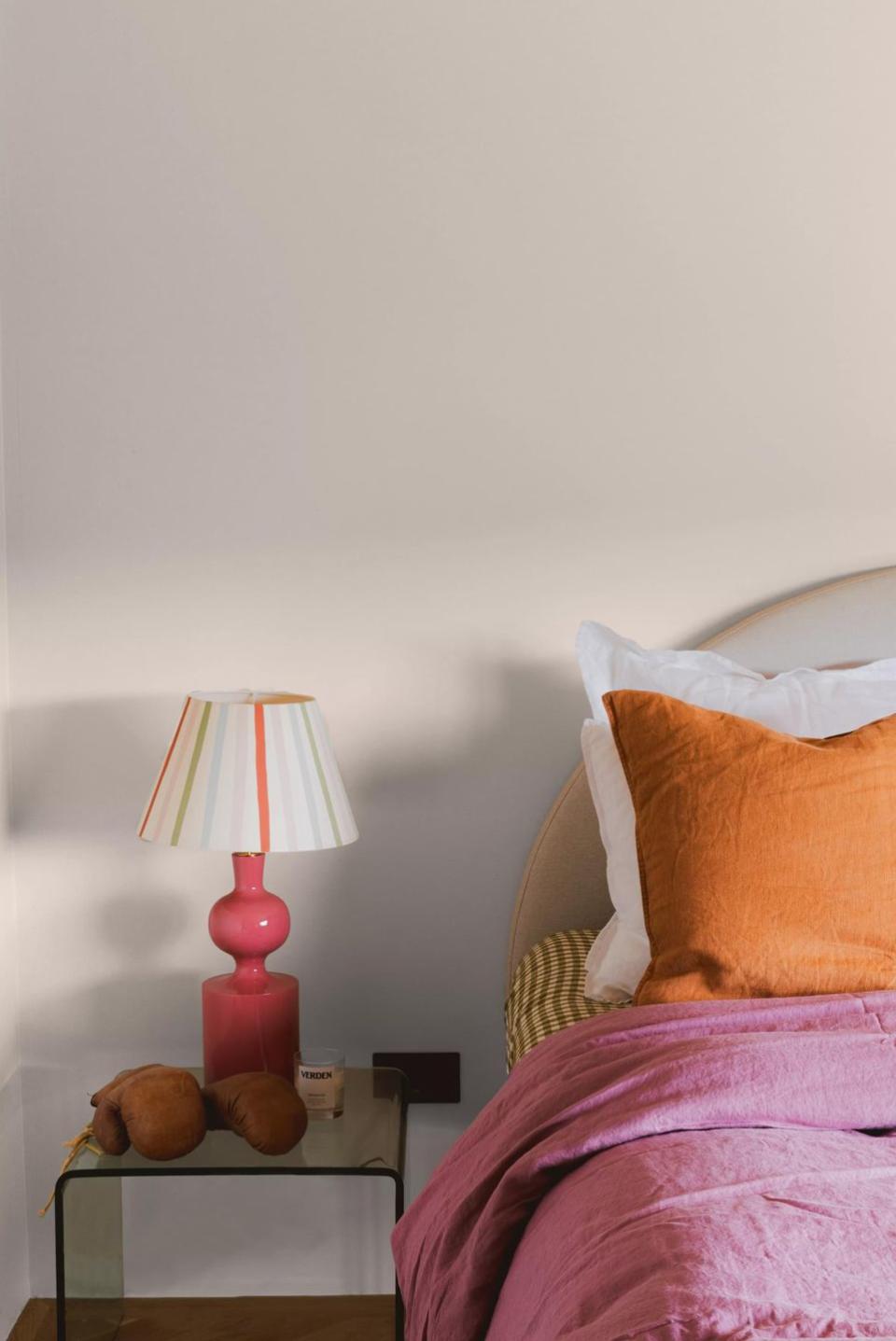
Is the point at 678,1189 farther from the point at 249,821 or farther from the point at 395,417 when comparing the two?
the point at 395,417

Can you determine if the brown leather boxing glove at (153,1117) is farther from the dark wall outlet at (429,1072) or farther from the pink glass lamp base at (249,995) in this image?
the dark wall outlet at (429,1072)

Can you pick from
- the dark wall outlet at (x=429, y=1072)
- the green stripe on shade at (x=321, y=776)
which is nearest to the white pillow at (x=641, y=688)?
the green stripe on shade at (x=321, y=776)

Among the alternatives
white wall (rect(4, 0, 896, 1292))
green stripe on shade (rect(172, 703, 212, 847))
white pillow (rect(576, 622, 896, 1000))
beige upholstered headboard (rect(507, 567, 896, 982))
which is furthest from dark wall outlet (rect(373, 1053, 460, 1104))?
green stripe on shade (rect(172, 703, 212, 847))

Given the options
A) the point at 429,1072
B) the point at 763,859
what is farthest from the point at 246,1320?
the point at 763,859

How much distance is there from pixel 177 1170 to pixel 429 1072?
1.74ft

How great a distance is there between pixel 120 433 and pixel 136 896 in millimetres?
773

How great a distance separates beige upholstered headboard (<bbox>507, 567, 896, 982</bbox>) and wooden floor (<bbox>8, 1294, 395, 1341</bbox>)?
642 mm

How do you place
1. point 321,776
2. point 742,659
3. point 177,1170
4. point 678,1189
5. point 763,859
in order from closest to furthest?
point 678,1189, point 763,859, point 177,1170, point 321,776, point 742,659

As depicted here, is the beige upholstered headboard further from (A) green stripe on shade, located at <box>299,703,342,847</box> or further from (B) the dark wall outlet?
(A) green stripe on shade, located at <box>299,703,342,847</box>

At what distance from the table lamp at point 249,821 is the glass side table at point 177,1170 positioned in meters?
0.13

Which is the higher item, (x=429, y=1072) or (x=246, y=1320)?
(x=429, y=1072)

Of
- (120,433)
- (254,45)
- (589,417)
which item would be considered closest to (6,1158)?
(120,433)

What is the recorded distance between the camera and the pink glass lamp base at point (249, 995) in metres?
1.80

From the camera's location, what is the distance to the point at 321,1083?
5.83 feet
